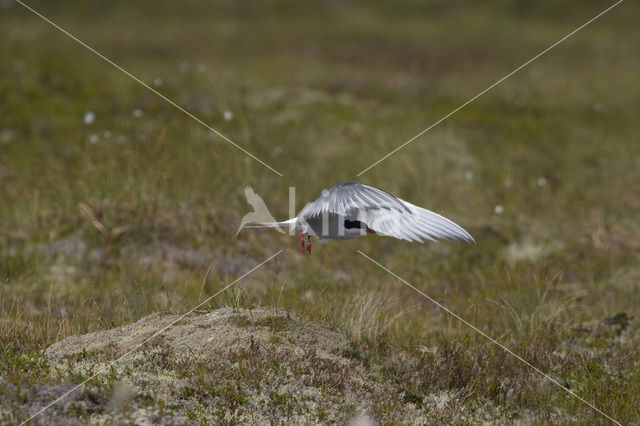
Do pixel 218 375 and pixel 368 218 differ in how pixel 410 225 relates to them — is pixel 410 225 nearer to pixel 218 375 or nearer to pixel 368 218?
pixel 368 218

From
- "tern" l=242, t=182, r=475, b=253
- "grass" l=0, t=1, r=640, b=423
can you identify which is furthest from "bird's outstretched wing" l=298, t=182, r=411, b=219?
"grass" l=0, t=1, r=640, b=423

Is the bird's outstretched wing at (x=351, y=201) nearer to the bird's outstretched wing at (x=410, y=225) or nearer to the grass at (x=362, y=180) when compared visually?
the bird's outstretched wing at (x=410, y=225)

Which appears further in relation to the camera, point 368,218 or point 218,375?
point 218,375

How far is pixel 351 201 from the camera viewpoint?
4.27 metres

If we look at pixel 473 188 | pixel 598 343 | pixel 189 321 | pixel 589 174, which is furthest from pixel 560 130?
pixel 189 321

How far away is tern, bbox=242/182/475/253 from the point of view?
14.0 feet

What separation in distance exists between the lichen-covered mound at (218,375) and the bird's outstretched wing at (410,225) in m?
1.48

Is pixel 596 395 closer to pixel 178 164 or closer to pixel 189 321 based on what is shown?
pixel 189 321

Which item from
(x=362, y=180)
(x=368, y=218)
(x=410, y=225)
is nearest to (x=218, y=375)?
(x=368, y=218)

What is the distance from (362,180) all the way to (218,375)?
7062 mm

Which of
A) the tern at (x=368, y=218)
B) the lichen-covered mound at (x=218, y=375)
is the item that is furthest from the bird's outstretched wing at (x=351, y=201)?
the lichen-covered mound at (x=218, y=375)

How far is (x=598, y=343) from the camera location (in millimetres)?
6875

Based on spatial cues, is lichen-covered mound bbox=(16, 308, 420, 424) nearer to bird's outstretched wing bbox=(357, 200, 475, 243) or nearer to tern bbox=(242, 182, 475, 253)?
tern bbox=(242, 182, 475, 253)

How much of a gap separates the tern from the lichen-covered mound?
1.30 metres
